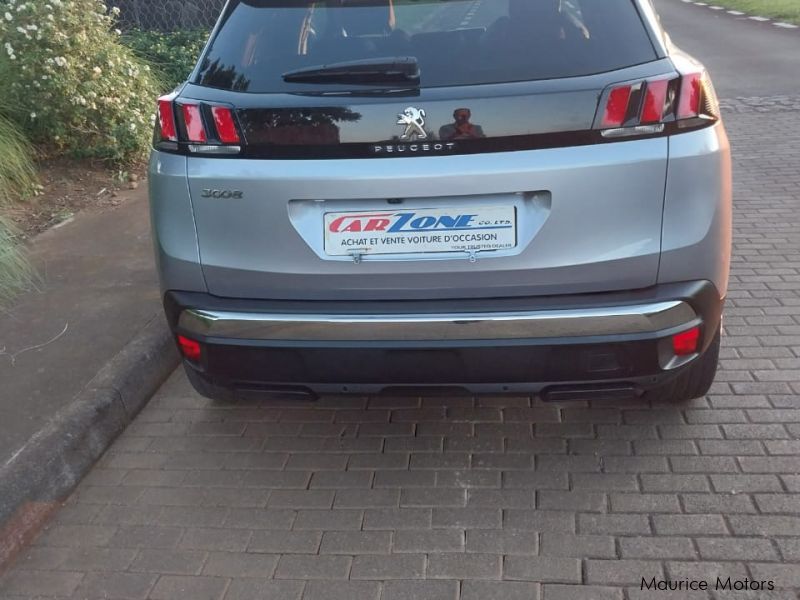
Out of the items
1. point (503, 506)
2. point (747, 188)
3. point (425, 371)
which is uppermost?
point (425, 371)

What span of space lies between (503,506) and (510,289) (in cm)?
81

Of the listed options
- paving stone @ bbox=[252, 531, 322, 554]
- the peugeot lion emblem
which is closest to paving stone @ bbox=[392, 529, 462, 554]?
paving stone @ bbox=[252, 531, 322, 554]

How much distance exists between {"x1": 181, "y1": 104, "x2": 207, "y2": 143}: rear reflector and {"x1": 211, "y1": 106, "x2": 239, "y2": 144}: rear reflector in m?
0.06

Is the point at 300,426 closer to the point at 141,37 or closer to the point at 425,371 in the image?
the point at 425,371

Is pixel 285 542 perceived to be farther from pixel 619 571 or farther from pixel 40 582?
pixel 619 571

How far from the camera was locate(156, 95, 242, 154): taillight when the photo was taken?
2666 millimetres

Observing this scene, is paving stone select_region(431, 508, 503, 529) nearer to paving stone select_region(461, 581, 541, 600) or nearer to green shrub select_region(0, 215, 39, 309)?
paving stone select_region(461, 581, 541, 600)

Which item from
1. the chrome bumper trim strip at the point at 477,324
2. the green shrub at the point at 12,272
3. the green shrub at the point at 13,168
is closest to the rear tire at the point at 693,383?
the chrome bumper trim strip at the point at 477,324

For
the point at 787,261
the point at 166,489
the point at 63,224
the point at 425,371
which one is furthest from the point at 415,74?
the point at 63,224

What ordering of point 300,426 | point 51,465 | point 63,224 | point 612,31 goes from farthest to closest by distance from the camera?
point 63,224, point 300,426, point 51,465, point 612,31

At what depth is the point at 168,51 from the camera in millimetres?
8766

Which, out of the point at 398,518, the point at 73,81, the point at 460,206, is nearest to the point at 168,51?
the point at 73,81

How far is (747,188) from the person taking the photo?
20.9 ft

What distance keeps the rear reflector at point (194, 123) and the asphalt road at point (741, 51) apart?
880 centimetres
